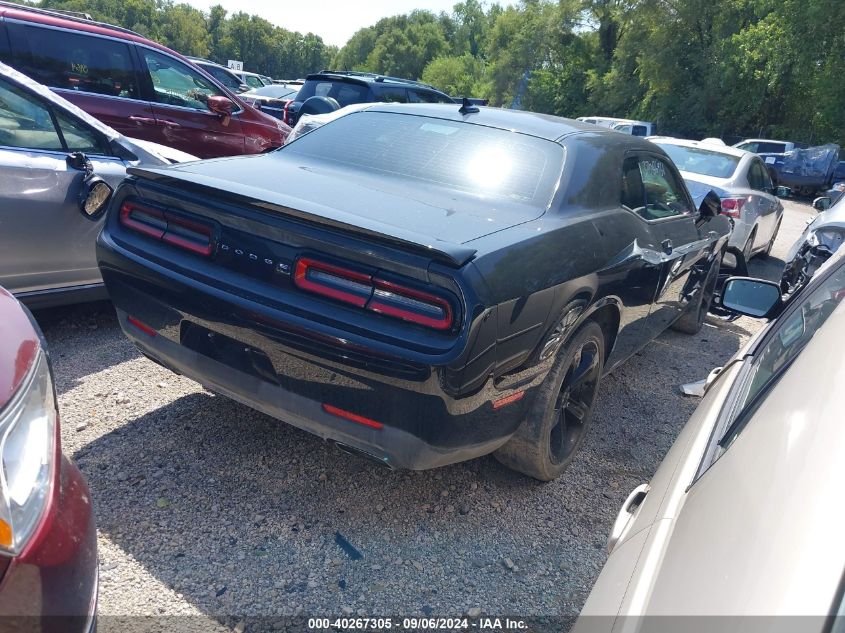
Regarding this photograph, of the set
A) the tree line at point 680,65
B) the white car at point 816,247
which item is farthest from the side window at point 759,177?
the tree line at point 680,65

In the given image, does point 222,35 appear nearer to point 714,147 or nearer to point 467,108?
point 714,147

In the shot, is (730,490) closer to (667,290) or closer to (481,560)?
(481,560)

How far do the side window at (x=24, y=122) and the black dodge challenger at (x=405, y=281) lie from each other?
136 cm

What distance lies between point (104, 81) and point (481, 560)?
5898 millimetres

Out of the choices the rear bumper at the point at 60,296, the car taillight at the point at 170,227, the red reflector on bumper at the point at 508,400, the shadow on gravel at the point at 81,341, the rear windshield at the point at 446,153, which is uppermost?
the rear windshield at the point at 446,153

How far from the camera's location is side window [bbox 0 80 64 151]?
12.4ft

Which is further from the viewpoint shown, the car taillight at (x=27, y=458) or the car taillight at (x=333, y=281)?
the car taillight at (x=333, y=281)

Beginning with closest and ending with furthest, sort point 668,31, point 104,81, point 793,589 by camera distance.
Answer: point 793,589, point 104,81, point 668,31

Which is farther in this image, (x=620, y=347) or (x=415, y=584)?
(x=620, y=347)

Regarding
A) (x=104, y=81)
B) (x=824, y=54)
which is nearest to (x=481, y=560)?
(x=104, y=81)

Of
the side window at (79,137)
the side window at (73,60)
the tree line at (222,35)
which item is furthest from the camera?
the tree line at (222,35)

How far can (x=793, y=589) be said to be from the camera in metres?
0.82

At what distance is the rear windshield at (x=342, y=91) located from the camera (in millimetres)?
10133

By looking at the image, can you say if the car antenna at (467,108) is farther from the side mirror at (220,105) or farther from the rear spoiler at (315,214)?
the side mirror at (220,105)
